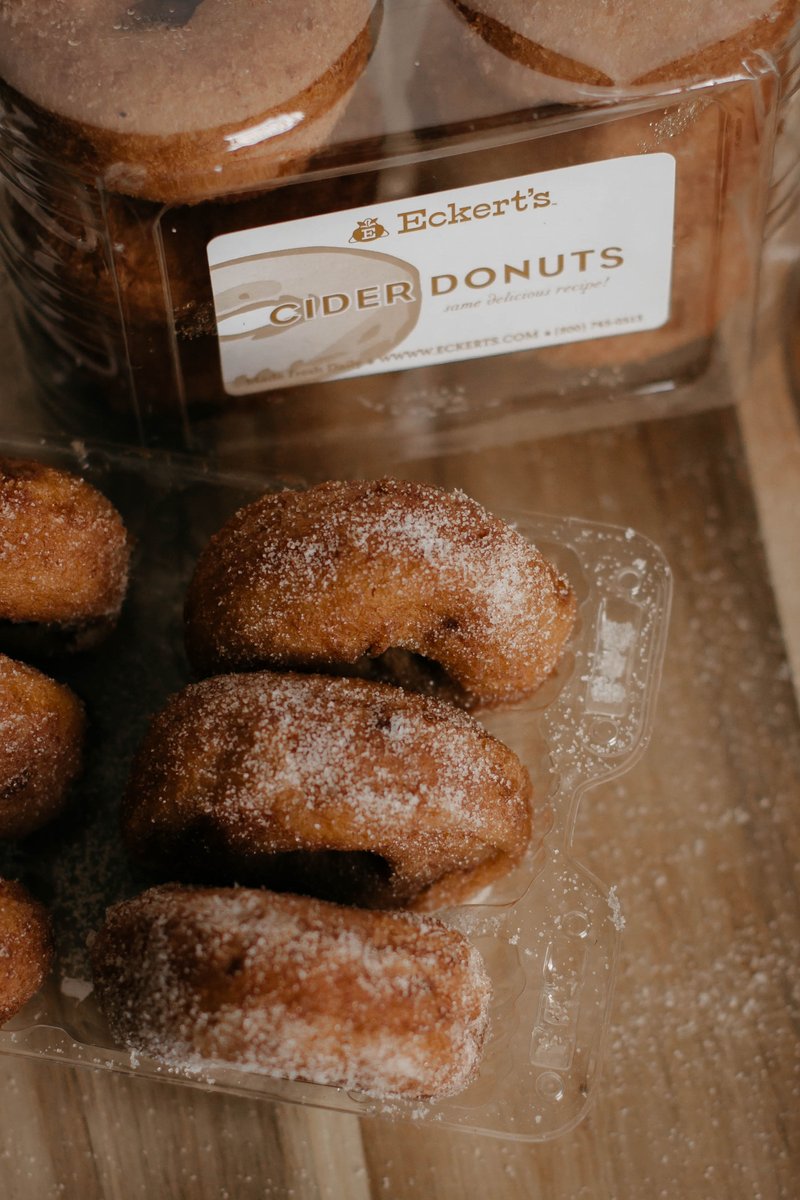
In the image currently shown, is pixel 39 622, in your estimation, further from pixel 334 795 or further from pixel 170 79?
pixel 170 79

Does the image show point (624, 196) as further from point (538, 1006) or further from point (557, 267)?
point (538, 1006)

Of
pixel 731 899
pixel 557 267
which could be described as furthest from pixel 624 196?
pixel 731 899

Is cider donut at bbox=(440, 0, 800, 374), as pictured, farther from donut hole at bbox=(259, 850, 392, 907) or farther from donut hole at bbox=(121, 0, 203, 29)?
donut hole at bbox=(259, 850, 392, 907)

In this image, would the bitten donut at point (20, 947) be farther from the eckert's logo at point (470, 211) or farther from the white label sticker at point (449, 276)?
the eckert's logo at point (470, 211)

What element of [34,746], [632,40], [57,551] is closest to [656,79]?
[632,40]

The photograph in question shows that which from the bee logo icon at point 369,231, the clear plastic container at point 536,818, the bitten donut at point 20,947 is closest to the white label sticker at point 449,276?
the bee logo icon at point 369,231

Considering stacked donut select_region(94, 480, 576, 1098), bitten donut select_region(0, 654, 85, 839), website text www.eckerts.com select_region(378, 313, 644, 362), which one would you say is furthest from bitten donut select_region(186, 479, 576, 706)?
website text www.eckerts.com select_region(378, 313, 644, 362)
